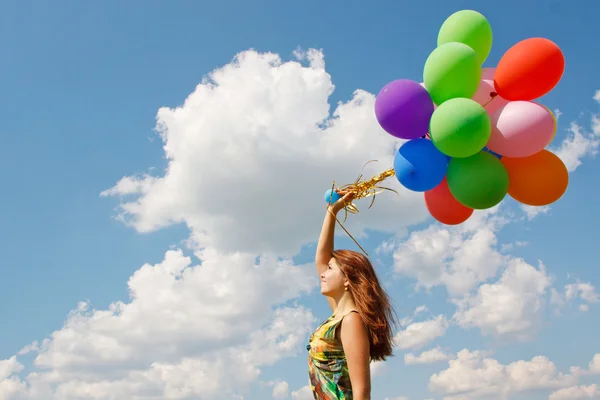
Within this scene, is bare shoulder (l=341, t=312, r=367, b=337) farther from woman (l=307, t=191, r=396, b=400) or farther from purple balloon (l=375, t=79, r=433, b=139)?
purple balloon (l=375, t=79, r=433, b=139)

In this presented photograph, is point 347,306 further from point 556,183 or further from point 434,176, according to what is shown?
point 556,183

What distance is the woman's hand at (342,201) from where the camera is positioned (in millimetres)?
4784

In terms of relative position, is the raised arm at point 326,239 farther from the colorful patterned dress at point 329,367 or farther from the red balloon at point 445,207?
the red balloon at point 445,207

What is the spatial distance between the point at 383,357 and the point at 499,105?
2.73 m

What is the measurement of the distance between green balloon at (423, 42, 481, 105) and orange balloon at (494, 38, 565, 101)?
0.82 feet

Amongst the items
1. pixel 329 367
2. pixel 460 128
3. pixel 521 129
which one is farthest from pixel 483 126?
pixel 329 367

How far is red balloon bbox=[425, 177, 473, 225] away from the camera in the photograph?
523 cm

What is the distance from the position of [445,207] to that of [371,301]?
1878 mm

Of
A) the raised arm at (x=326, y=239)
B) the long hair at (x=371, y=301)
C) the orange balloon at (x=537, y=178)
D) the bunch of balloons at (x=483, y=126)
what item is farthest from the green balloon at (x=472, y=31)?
the long hair at (x=371, y=301)

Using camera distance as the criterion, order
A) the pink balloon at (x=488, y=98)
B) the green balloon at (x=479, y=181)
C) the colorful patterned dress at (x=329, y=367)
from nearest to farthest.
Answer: the colorful patterned dress at (x=329, y=367) < the green balloon at (x=479, y=181) < the pink balloon at (x=488, y=98)

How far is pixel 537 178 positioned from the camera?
Result: 494cm

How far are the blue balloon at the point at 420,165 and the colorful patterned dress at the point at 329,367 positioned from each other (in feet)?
5.59

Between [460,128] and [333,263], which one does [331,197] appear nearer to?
[333,263]

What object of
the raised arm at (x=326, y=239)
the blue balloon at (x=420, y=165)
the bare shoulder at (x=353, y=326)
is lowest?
the bare shoulder at (x=353, y=326)
